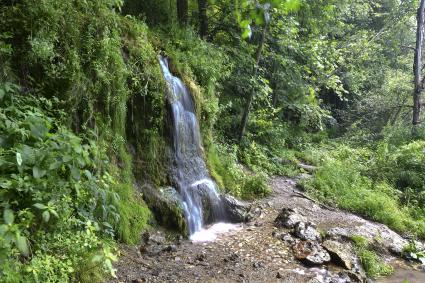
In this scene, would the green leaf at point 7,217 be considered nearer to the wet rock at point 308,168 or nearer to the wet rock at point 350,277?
the wet rock at point 350,277

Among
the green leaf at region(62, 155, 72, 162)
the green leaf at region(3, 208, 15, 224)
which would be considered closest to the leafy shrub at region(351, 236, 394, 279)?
the green leaf at region(62, 155, 72, 162)

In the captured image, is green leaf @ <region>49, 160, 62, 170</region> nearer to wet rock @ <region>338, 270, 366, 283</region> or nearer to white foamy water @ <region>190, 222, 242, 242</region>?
white foamy water @ <region>190, 222, 242, 242</region>

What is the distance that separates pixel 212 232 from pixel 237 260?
3.78 feet

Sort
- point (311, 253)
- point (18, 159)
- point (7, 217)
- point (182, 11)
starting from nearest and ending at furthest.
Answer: point (7, 217)
point (18, 159)
point (311, 253)
point (182, 11)

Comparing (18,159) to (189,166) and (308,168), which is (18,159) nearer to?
(189,166)

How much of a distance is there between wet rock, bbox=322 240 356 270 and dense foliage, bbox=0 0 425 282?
359 millimetres

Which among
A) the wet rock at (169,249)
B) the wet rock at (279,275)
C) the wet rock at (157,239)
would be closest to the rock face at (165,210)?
the wet rock at (157,239)

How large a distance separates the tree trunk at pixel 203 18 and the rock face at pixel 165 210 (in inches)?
221

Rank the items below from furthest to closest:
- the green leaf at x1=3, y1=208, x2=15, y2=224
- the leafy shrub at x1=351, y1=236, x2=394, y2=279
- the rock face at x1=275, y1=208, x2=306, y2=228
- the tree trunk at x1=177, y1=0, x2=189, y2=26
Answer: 1. the tree trunk at x1=177, y1=0, x2=189, y2=26
2. the rock face at x1=275, y1=208, x2=306, y2=228
3. the leafy shrub at x1=351, y1=236, x2=394, y2=279
4. the green leaf at x1=3, y1=208, x2=15, y2=224

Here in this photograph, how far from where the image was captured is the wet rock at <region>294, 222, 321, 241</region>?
6.52 m

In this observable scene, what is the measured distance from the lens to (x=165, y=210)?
6180mm

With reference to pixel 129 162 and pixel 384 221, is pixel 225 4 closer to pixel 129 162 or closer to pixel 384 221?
pixel 129 162

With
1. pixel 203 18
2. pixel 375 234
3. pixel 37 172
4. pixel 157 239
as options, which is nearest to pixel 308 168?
pixel 375 234

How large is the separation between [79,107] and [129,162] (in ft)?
4.36
